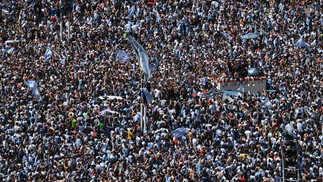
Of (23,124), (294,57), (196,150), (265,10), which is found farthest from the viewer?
(265,10)

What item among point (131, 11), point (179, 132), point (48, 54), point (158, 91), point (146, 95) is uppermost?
point (131, 11)

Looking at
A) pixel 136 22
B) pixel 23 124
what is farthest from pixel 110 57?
pixel 23 124

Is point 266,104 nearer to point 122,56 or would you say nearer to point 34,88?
point 122,56

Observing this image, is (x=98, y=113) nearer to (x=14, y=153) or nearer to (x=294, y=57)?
(x=14, y=153)

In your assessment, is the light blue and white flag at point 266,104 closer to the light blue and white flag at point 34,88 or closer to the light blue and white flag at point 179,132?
the light blue and white flag at point 179,132

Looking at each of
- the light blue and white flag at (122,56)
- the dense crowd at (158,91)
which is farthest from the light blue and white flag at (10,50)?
the light blue and white flag at (122,56)

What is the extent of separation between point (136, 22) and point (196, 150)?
2123 centimetres

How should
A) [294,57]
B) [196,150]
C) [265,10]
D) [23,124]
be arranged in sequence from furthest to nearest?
[265,10] → [294,57] → [23,124] → [196,150]

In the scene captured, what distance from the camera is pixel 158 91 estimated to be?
73.3m

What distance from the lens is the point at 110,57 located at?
80875 millimetres

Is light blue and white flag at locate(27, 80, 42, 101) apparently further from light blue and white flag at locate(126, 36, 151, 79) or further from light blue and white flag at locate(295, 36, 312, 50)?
light blue and white flag at locate(295, 36, 312, 50)

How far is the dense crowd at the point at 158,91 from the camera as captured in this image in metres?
65.3

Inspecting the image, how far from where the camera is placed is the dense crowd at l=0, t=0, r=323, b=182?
6531 cm

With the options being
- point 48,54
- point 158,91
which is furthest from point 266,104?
point 48,54
